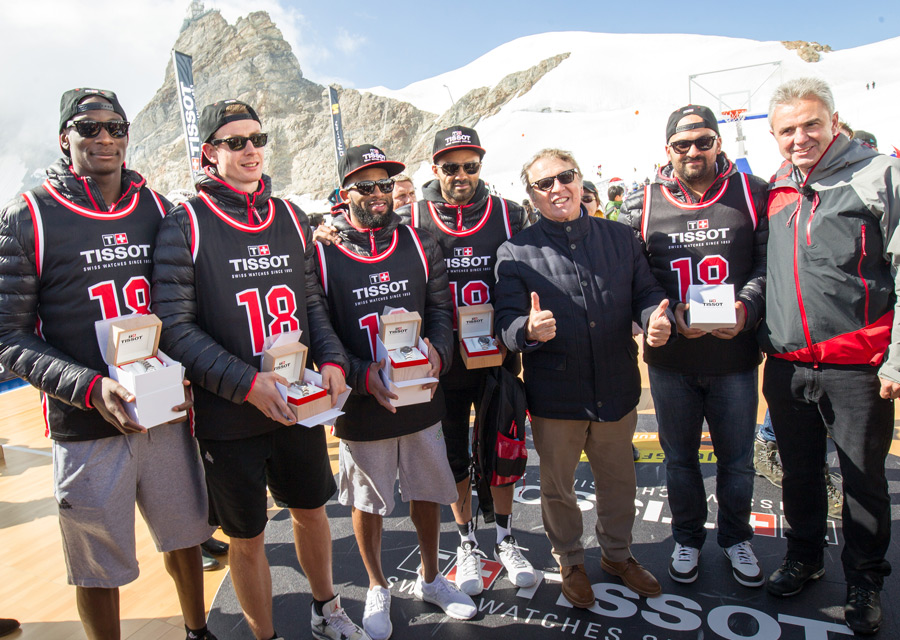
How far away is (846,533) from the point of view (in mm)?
2516

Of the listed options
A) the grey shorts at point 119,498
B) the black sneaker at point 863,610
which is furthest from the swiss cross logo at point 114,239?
the black sneaker at point 863,610

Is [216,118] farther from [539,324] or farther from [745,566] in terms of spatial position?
[745,566]

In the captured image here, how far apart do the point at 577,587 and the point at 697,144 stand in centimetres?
219

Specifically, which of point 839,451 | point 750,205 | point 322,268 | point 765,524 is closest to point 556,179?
point 750,205

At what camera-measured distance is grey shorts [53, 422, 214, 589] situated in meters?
2.17

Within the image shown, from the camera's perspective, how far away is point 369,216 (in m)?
2.61

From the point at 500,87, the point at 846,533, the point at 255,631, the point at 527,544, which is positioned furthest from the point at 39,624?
the point at 500,87

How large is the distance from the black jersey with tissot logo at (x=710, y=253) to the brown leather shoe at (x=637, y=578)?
1.01 meters

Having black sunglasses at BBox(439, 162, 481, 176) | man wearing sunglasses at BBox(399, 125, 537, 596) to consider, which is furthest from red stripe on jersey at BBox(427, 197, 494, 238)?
black sunglasses at BBox(439, 162, 481, 176)

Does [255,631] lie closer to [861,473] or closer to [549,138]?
[861,473]

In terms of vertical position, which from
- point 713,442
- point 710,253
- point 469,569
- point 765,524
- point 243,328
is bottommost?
point 765,524

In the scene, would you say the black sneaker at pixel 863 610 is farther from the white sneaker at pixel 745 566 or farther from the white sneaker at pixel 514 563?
the white sneaker at pixel 514 563

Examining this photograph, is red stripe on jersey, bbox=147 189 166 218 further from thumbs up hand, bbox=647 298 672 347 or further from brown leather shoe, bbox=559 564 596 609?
brown leather shoe, bbox=559 564 596 609

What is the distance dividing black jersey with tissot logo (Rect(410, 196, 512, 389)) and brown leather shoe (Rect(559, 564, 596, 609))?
103 cm
